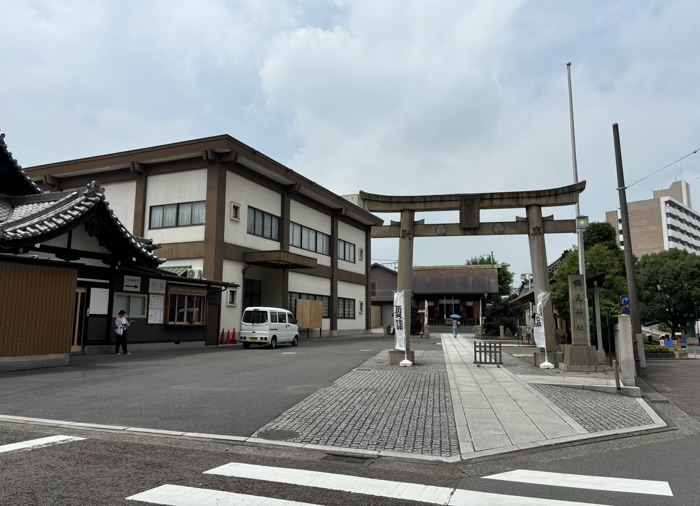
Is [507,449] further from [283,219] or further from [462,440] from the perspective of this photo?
[283,219]

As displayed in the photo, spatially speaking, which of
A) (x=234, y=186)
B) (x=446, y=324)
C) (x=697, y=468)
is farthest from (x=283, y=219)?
(x=446, y=324)

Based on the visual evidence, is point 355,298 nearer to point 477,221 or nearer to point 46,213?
point 477,221

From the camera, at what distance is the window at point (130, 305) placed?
19547mm

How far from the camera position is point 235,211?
2741 cm

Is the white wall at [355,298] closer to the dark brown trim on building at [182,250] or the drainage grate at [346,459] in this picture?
the dark brown trim on building at [182,250]

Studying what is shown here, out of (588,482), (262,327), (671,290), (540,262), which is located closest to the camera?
(588,482)

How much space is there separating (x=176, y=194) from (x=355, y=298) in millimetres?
19997

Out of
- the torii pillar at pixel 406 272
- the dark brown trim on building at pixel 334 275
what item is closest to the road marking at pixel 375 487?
the torii pillar at pixel 406 272

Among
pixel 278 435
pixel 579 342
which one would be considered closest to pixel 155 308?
pixel 278 435

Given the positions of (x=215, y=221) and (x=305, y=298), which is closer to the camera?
(x=215, y=221)

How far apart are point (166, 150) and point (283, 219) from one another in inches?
324

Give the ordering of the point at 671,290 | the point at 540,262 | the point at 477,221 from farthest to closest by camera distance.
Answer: the point at 671,290, the point at 477,221, the point at 540,262

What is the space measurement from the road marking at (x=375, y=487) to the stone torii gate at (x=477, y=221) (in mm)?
11777

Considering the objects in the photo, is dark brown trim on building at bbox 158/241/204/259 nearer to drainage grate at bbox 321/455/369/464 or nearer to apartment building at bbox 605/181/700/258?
drainage grate at bbox 321/455/369/464
